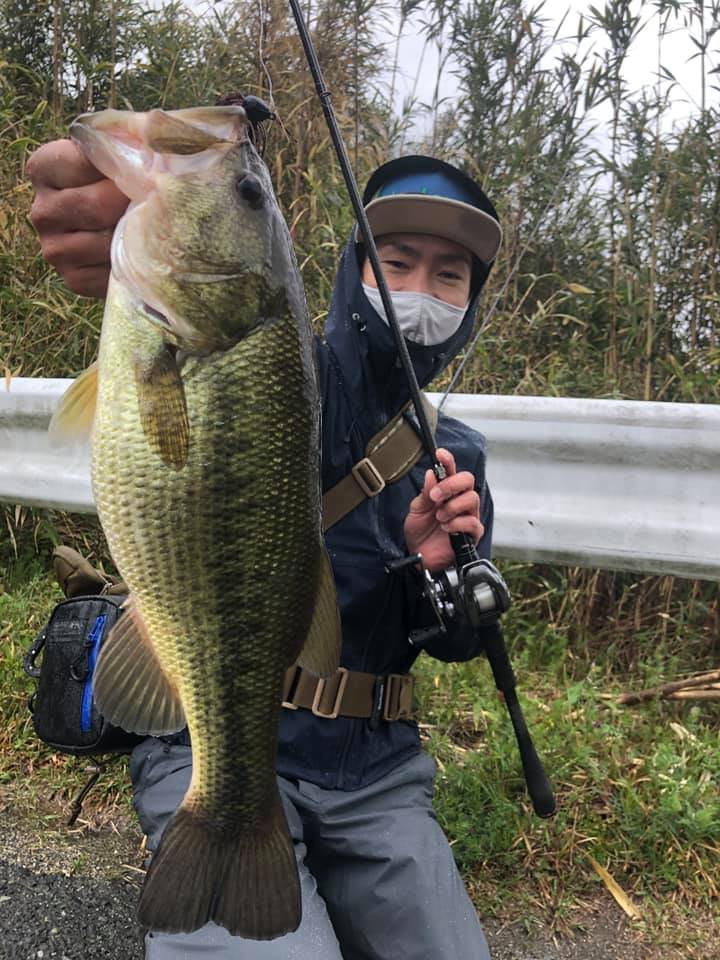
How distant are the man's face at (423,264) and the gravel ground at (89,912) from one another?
1907 mm

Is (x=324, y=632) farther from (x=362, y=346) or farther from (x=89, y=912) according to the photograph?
(x=89, y=912)

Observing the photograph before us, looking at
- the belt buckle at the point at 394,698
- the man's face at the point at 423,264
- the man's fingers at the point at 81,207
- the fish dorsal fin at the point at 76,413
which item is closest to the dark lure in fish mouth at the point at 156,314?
the fish dorsal fin at the point at 76,413

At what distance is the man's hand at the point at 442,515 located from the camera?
207 centimetres

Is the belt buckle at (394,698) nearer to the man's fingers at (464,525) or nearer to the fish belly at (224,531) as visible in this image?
the man's fingers at (464,525)

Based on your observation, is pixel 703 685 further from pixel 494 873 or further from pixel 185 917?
pixel 185 917

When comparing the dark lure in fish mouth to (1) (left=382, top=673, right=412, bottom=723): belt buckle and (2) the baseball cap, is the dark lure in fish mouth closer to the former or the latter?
(2) the baseball cap

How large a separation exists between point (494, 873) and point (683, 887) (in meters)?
0.57

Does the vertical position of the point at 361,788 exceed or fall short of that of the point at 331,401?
it falls short

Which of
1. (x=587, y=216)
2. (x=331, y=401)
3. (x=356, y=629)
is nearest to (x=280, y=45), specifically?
(x=587, y=216)

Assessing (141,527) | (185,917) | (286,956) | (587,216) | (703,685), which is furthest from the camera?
(587,216)

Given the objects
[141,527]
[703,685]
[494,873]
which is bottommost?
[494,873]

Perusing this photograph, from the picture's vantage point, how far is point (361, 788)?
228cm

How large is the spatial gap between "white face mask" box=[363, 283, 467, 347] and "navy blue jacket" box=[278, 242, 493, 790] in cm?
4

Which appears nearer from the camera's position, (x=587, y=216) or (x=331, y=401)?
(x=331, y=401)
